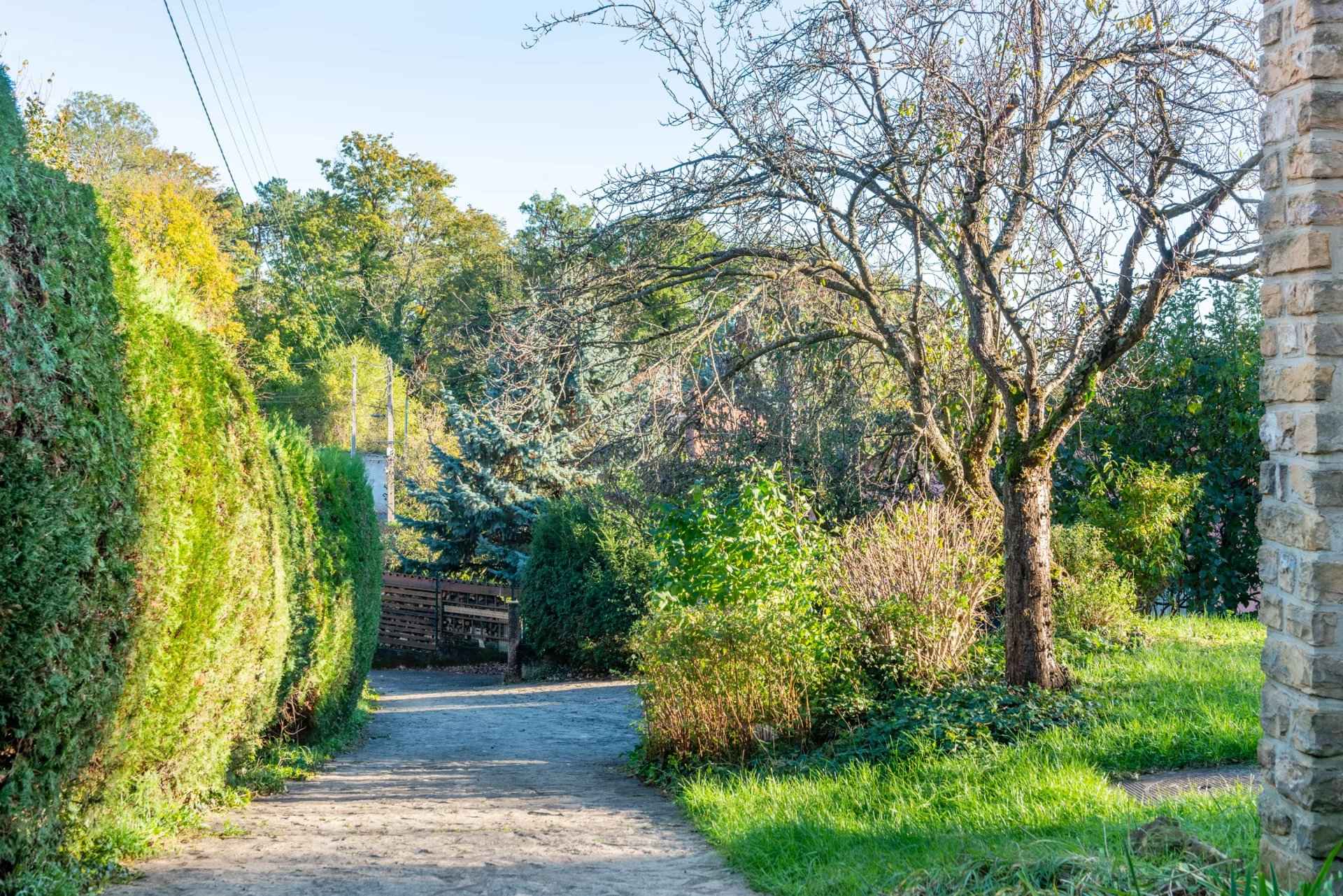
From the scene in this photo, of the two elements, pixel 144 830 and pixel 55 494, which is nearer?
pixel 55 494

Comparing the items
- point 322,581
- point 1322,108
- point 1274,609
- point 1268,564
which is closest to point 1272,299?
point 1322,108

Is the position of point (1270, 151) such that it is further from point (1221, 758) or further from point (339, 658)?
point (339, 658)

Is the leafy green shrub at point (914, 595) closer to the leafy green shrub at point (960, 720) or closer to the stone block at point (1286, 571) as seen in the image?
the leafy green shrub at point (960, 720)

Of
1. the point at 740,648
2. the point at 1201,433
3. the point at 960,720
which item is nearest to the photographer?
the point at 960,720

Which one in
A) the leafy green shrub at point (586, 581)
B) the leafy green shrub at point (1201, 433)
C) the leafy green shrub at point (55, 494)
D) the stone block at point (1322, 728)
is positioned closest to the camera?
the leafy green shrub at point (55, 494)

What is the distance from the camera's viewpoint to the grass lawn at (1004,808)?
364 cm

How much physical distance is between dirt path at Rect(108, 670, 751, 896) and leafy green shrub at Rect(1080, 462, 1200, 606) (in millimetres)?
5180

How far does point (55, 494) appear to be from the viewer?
3.35m

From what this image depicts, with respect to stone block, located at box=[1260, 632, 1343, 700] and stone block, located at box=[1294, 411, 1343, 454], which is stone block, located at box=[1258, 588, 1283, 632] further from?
stone block, located at box=[1294, 411, 1343, 454]

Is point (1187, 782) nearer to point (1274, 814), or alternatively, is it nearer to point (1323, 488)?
point (1274, 814)

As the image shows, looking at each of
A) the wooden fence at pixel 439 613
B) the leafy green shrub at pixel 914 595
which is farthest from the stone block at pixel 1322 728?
the wooden fence at pixel 439 613

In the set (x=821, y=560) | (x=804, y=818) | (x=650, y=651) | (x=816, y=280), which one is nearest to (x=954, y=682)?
(x=821, y=560)

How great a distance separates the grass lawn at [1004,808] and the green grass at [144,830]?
8.23ft

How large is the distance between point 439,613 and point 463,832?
481 inches
